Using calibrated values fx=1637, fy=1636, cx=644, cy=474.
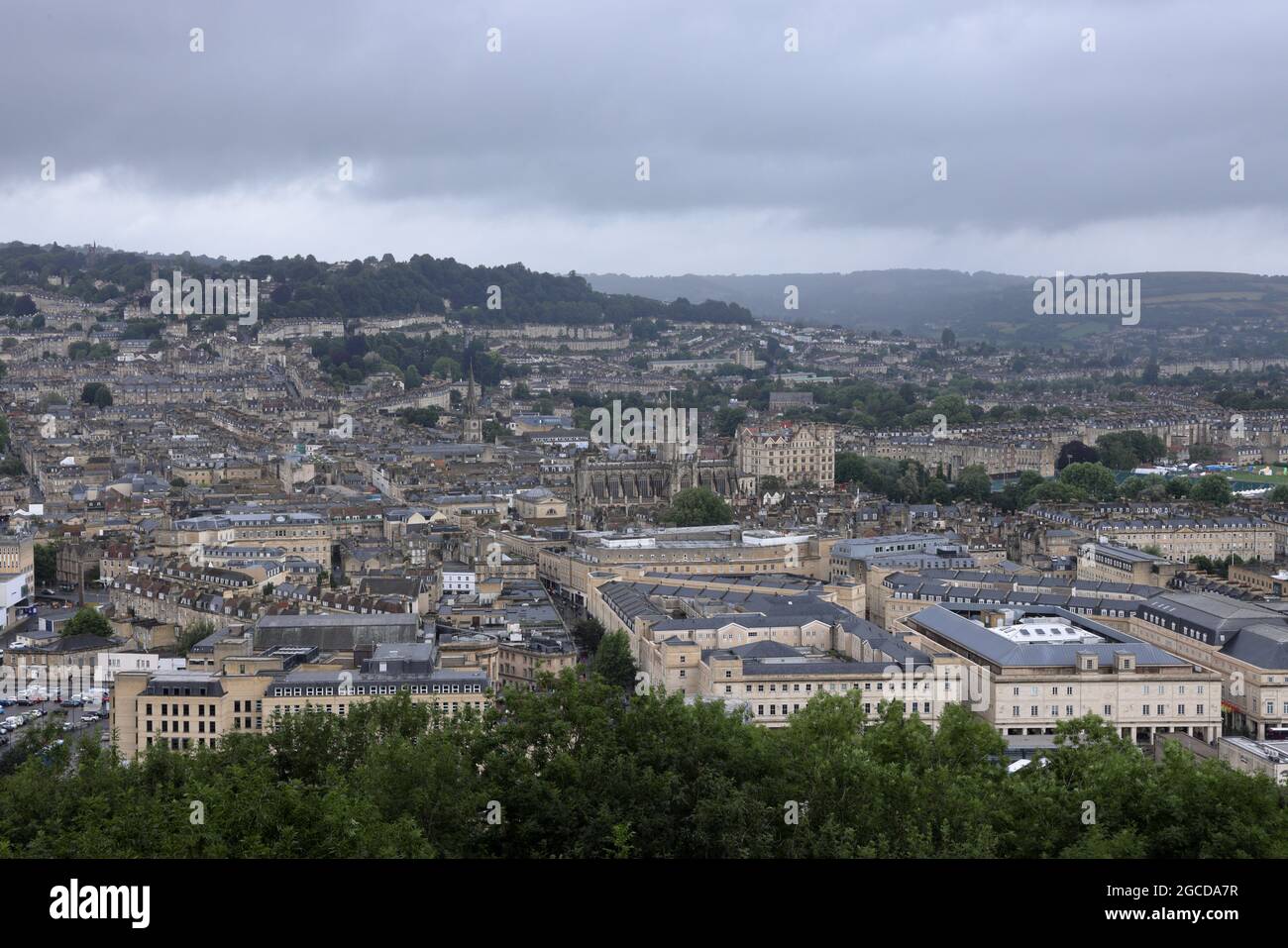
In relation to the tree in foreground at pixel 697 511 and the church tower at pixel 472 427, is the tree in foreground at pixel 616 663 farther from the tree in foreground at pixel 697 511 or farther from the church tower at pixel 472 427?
the church tower at pixel 472 427

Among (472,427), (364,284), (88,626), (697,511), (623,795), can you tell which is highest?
(364,284)

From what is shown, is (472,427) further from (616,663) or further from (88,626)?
(616,663)

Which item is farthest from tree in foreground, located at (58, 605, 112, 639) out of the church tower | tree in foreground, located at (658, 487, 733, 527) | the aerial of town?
the church tower

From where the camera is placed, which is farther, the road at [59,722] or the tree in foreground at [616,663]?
the tree in foreground at [616,663]

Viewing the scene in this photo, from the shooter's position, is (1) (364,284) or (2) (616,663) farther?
(1) (364,284)

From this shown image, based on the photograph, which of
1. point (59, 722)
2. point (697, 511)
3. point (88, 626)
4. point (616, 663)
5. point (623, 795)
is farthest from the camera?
point (697, 511)

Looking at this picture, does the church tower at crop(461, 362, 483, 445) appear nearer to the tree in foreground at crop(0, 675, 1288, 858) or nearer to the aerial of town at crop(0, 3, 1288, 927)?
the aerial of town at crop(0, 3, 1288, 927)

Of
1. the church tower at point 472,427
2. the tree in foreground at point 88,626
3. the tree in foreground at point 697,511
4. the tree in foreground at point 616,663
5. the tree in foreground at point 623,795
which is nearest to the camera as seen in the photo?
the tree in foreground at point 623,795

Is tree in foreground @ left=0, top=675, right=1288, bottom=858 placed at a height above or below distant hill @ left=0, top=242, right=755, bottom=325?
below

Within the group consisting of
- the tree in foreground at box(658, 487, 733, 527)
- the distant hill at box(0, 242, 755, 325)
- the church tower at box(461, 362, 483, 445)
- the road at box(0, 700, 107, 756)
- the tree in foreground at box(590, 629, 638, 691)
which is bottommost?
the road at box(0, 700, 107, 756)

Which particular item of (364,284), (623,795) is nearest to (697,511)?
(623,795)

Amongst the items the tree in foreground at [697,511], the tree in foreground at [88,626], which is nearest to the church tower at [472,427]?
the tree in foreground at [697,511]
